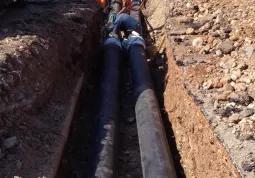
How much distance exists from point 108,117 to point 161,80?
2.06 m

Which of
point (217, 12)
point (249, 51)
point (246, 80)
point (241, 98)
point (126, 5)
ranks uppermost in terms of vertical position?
point (126, 5)

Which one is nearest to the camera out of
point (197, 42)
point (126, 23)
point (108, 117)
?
point (108, 117)

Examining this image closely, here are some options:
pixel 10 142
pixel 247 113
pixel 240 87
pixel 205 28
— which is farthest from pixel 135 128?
pixel 10 142

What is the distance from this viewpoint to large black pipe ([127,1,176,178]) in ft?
14.5

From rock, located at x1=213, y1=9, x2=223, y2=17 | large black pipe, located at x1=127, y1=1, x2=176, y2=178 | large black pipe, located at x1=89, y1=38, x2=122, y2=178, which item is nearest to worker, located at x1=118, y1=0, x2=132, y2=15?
large black pipe, located at x1=89, y1=38, x2=122, y2=178

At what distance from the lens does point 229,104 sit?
425 cm

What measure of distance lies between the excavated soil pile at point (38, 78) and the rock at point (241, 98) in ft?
7.31

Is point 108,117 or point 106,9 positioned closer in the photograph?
point 108,117

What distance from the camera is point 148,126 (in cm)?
519

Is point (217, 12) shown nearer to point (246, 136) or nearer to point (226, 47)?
point (226, 47)

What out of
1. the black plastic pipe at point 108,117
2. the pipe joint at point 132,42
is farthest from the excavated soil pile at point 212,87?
the black plastic pipe at point 108,117

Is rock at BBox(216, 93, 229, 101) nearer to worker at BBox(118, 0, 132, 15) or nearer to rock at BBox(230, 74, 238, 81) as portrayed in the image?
rock at BBox(230, 74, 238, 81)

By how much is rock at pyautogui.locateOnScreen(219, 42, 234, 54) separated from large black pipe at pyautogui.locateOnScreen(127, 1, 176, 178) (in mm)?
1352

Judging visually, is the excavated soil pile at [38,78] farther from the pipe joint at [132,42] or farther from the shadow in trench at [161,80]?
the shadow in trench at [161,80]
